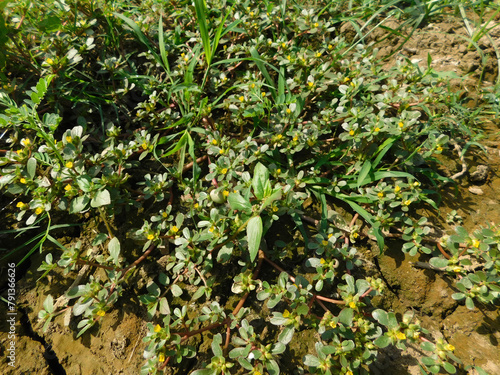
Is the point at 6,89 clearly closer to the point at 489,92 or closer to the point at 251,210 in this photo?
the point at 251,210

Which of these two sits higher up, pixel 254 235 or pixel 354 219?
pixel 254 235

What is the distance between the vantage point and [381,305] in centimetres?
170

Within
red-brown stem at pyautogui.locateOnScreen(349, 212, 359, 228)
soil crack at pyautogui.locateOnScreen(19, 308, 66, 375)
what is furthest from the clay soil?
red-brown stem at pyautogui.locateOnScreen(349, 212, 359, 228)

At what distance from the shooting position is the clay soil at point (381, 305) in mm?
1569

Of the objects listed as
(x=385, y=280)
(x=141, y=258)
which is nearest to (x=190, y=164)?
(x=141, y=258)

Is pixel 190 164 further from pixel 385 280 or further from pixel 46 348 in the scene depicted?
pixel 385 280

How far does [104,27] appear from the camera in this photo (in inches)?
94.6

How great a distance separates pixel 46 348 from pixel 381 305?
2.02m

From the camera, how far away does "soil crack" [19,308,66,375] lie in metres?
1.64

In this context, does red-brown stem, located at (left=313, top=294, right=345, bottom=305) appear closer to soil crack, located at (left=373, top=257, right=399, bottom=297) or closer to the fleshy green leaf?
soil crack, located at (left=373, top=257, right=399, bottom=297)

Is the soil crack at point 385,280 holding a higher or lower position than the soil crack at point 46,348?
lower

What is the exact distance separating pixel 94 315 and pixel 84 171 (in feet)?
2.85

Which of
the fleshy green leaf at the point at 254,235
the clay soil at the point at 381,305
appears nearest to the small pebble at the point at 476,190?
the clay soil at the point at 381,305

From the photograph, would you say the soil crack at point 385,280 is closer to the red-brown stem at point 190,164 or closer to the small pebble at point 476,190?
the small pebble at point 476,190
